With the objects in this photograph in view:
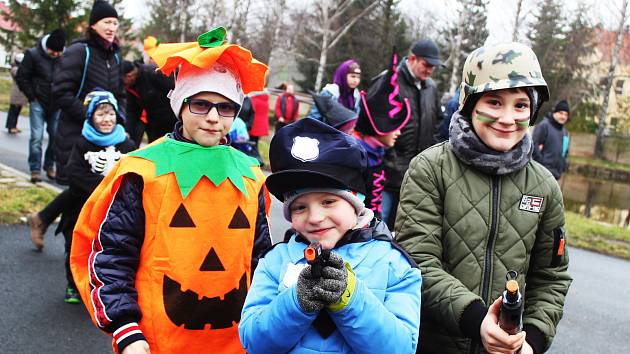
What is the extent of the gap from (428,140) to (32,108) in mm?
6577

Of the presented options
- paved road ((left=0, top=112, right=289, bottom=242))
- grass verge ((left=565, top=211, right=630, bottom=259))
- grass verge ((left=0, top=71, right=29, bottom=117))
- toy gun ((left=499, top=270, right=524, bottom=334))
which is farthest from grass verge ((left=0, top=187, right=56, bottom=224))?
grass verge ((left=0, top=71, right=29, bottom=117))

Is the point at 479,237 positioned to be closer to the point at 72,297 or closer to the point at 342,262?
the point at 342,262

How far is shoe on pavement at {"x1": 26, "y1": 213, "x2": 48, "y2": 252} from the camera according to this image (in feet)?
19.2

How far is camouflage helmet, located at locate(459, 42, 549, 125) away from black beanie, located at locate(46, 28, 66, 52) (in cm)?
776

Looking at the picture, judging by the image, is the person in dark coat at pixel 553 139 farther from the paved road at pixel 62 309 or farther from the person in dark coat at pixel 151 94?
the person in dark coat at pixel 151 94

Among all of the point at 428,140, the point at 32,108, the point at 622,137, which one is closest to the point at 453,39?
the point at 622,137

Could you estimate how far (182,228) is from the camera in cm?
265

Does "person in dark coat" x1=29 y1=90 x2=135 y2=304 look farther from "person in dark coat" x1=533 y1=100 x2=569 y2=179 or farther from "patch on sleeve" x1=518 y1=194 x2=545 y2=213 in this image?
"person in dark coat" x1=533 y1=100 x2=569 y2=179

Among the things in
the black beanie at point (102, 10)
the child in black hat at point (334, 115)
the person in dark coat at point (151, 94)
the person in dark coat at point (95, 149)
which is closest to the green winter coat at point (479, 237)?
the person in dark coat at point (95, 149)

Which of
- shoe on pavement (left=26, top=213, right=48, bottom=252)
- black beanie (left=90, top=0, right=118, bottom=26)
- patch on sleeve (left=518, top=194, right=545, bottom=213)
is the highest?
black beanie (left=90, top=0, right=118, bottom=26)

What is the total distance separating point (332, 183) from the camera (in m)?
2.03

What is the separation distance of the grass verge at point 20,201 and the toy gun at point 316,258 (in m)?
6.01

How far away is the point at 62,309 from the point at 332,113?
265cm

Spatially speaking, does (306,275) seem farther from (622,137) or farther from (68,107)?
(622,137)
